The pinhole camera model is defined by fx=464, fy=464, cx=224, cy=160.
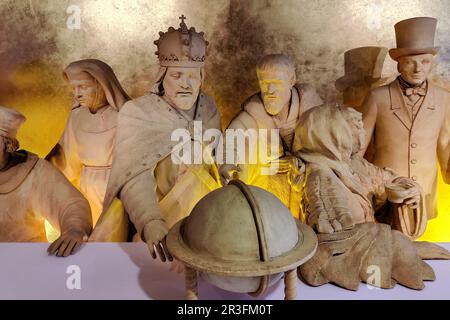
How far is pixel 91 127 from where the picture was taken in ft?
16.6

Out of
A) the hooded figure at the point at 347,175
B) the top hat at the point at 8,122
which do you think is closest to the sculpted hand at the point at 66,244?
the top hat at the point at 8,122

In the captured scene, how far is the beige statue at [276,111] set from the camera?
4258 mm

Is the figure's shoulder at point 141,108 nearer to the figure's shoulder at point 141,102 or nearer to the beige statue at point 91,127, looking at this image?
the figure's shoulder at point 141,102

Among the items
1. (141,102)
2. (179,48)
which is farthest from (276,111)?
(141,102)

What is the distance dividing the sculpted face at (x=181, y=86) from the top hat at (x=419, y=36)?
2.24m

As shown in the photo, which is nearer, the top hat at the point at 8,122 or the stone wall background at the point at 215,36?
the top hat at the point at 8,122

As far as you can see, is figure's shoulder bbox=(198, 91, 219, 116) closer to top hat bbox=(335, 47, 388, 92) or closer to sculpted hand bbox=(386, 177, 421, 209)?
sculpted hand bbox=(386, 177, 421, 209)

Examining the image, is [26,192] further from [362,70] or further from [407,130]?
[362,70]

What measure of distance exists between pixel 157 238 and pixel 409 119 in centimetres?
327

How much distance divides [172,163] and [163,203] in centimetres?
37

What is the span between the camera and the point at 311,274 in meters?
2.73

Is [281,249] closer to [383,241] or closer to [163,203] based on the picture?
[383,241]
